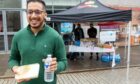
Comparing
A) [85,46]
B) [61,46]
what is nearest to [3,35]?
[85,46]

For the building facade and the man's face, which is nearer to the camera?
the man's face

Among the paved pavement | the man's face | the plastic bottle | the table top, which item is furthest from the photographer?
the table top

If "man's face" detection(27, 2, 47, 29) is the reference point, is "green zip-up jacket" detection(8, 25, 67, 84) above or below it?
below

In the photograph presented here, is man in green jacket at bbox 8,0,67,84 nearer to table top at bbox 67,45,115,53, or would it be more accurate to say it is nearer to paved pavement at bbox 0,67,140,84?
paved pavement at bbox 0,67,140,84

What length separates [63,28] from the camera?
16.3 meters

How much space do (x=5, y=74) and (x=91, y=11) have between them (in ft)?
13.4

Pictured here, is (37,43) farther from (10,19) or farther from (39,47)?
(10,19)

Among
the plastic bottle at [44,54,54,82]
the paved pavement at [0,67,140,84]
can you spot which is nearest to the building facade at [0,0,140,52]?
the paved pavement at [0,67,140,84]

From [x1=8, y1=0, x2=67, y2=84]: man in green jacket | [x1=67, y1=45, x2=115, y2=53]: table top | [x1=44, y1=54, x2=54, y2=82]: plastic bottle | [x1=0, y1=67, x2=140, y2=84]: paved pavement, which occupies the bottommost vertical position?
[x1=0, y1=67, x2=140, y2=84]: paved pavement

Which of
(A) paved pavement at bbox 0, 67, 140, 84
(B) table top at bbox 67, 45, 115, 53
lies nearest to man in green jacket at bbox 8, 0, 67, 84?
(A) paved pavement at bbox 0, 67, 140, 84

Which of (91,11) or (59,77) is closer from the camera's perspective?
(59,77)

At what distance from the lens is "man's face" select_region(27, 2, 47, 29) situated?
2.72 meters

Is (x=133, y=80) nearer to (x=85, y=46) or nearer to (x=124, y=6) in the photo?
(x=85, y=46)

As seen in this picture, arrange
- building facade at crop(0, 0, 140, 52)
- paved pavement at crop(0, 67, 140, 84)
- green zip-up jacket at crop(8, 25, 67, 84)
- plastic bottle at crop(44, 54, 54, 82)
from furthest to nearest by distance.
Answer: building facade at crop(0, 0, 140, 52)
paved pavement at crop(0, 67, 140, 84)
green zip-up jacket at crop(8, 25, 67, 84)
plastic bottle at crop(44, 54, 54, 82)
